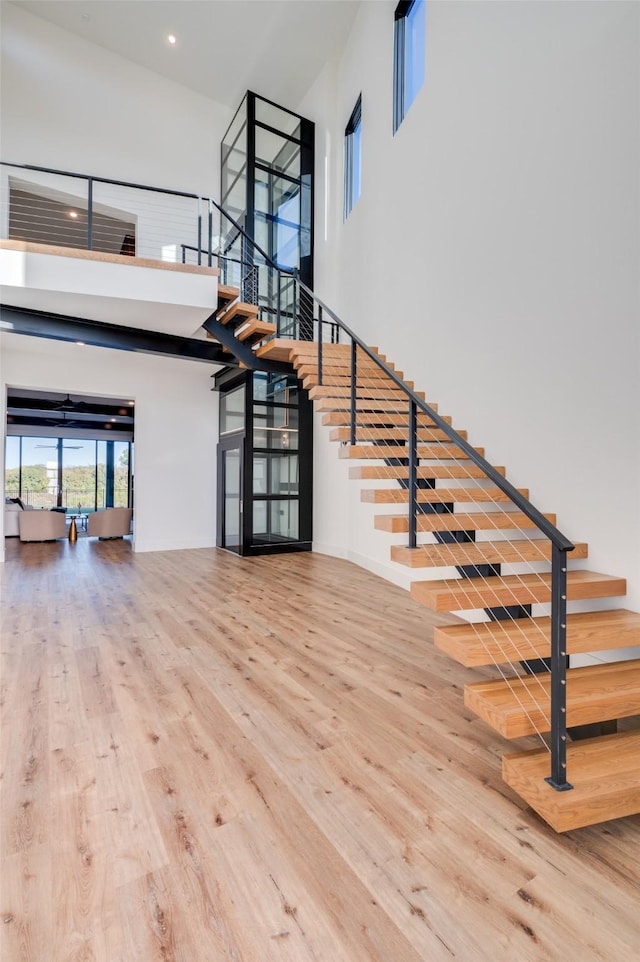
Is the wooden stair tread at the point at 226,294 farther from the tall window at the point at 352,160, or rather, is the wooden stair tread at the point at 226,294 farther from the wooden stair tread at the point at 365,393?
the tall window at the point at 352,160

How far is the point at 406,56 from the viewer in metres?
5.82

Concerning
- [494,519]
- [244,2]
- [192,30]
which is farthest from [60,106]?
[494,519]

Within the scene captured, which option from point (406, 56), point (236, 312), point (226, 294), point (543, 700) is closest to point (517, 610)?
point (543, 700)

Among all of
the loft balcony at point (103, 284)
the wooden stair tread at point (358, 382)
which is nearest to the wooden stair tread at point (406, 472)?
the wooden stair tread at point (358, 382)

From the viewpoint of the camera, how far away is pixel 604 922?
141cm

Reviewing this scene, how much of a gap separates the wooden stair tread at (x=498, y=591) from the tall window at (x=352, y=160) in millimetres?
6586

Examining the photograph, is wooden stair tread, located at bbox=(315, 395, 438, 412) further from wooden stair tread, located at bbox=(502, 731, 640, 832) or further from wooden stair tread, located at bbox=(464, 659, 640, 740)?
wooden stair tread, located at bbox=(502, 731, 640, 832)

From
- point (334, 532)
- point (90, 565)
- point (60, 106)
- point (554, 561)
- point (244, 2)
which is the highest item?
point (244, 2)

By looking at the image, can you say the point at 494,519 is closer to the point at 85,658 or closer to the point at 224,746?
the point at 224,746

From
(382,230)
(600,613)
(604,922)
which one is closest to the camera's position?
(604,922)

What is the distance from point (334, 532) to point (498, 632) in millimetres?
5284

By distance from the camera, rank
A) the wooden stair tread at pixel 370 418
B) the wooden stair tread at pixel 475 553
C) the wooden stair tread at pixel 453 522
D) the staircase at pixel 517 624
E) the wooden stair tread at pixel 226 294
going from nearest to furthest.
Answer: the staircase at pixel 517 624
the wooden stair tread at pixel 475 553
the wooden stair tread at pixel 453 522
the wooden stair tread at pixel 370 418
the wooden stair tread at pixel 226 294

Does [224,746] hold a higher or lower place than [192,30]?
lower

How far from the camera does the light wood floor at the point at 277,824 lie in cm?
136
